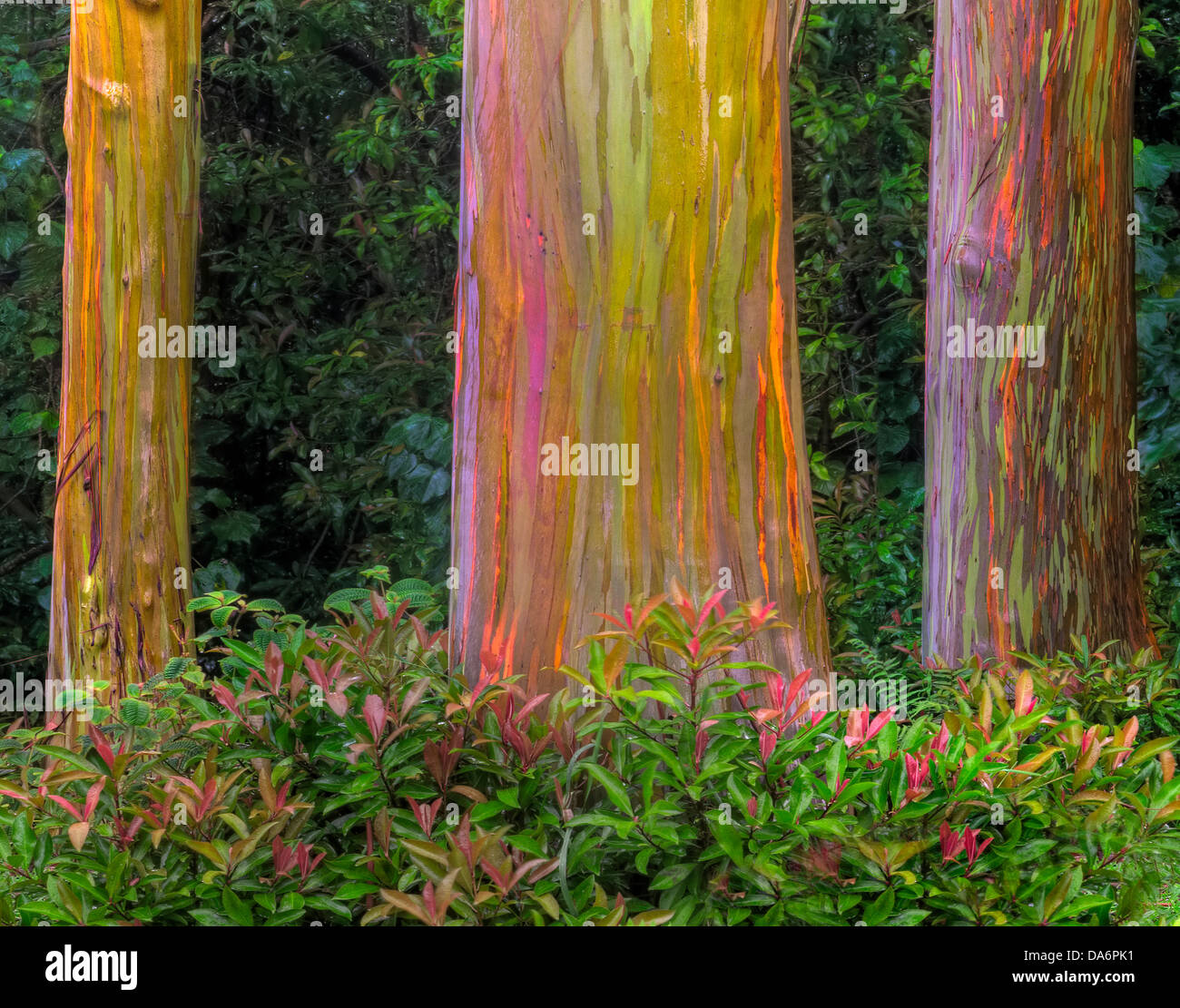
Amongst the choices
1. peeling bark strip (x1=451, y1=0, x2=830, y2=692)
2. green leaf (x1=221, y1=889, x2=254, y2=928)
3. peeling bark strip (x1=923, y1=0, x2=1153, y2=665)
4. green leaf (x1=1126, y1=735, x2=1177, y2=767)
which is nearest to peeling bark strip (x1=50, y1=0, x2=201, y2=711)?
peeling bark strip (x1=451, y1=0, x2=830, y2=692)

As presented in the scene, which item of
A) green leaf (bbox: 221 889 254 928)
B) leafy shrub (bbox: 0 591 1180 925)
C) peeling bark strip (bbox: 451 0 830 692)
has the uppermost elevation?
peeling bark strip (bbox: 451 0 830 692)

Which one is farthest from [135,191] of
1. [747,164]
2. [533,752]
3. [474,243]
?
[533,752]

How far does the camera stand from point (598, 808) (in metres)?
2.06

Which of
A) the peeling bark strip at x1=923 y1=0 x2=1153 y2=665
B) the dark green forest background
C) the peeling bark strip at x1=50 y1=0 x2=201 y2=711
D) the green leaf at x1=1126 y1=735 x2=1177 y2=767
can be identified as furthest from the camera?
the dark green forest background

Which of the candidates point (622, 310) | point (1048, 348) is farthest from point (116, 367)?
point (1048, 348)

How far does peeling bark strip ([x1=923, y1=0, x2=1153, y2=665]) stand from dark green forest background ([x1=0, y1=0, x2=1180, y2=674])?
106 inches

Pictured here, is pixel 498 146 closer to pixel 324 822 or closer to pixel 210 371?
pixel 324 822

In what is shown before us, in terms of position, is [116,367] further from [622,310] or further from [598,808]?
[598,808]

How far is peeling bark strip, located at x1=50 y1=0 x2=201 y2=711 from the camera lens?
4.59 meters

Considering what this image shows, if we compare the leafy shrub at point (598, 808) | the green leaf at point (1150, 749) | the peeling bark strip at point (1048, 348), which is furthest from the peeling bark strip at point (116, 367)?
the green leaf at point (1150, 749)

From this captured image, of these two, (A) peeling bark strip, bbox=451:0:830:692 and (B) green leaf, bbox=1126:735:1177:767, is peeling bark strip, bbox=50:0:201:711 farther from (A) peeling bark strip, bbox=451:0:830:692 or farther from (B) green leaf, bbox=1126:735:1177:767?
(B) green leaf, bbox=1126:735:1177:767

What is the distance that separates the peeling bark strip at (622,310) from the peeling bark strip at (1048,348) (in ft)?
6.79

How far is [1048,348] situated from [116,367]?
360cm

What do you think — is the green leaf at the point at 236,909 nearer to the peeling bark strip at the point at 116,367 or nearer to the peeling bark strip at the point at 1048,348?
the peeling bark strip at the point at 116,367
